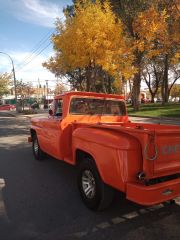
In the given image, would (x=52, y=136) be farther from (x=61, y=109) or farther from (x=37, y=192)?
(x=37, y=192)

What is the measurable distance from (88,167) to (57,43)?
13867 mm

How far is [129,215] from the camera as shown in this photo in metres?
4.27

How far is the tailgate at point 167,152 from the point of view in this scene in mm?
3768

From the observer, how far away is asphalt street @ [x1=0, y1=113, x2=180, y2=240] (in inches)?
147

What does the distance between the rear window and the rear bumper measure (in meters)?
2.86

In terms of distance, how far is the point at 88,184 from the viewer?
4.62 metres

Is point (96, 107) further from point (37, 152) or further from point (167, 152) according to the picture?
point (167, 152)

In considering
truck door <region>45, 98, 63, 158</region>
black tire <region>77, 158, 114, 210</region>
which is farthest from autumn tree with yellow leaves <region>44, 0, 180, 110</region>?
black tire <region>77, 158, 114, 210</region>

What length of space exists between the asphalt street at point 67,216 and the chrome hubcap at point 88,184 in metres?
0.25

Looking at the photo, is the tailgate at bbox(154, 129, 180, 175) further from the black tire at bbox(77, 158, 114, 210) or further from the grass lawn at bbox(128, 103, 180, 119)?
the grass lawn at bbox(128, 103, 180, 119)

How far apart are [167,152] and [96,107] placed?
291 centimetres

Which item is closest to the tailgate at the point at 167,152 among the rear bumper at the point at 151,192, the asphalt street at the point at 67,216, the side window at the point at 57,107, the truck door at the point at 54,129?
the rear bumper at the point at 151,192

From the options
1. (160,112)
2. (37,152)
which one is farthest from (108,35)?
(160,112)

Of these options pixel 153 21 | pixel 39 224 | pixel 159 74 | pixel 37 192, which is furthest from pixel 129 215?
pixel 159 74
